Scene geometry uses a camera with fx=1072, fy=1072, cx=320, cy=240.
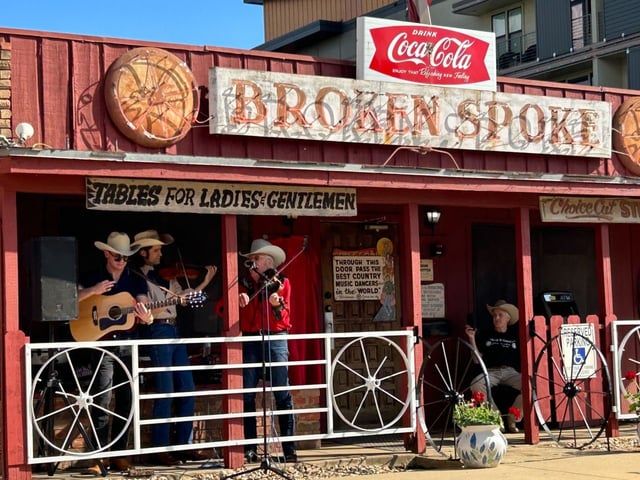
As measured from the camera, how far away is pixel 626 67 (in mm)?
32406

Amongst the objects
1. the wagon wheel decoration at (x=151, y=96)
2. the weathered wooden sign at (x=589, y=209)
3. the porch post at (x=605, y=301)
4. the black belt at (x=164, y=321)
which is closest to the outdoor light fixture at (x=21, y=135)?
the wagon wheel decoration at (x=151, y=96)

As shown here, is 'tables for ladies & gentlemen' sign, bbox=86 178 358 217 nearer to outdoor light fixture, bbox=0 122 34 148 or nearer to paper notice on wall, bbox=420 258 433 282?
outdoor light fixture, bbox=0 122 34 148

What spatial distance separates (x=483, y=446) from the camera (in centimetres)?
948

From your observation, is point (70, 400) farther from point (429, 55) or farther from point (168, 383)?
point (429, 55)

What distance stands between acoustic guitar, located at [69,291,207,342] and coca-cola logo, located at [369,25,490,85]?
291 centimetres

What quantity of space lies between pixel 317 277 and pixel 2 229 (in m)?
3.99

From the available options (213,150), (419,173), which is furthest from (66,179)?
(419,173)

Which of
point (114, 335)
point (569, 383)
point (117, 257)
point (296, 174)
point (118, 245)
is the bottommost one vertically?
point (569, 383)

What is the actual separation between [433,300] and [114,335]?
4354mm

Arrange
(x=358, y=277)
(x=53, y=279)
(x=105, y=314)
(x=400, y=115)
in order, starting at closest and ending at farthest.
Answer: (x=53, y=279) → (x=105, y=314) → (x=400, y=115) → (x=358, y=277)

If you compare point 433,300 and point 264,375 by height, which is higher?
point 433,300

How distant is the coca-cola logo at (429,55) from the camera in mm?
10188

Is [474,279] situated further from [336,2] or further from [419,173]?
[336,2]

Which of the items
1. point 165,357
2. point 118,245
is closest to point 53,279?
point 118,245
